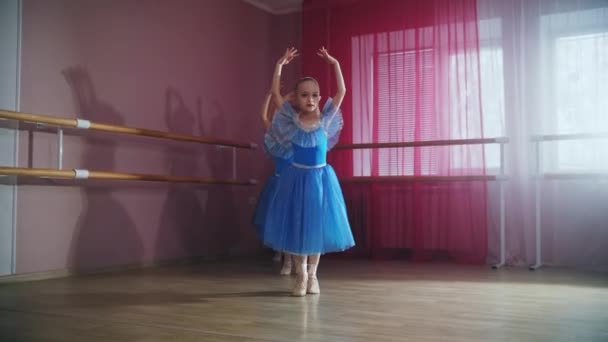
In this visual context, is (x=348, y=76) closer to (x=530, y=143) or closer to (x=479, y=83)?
(x=479, y=83)

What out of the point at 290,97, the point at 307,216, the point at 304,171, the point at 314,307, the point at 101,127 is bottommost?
the point at 314,307

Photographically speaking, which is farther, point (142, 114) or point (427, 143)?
point (427, 143)

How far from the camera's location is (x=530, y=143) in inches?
161

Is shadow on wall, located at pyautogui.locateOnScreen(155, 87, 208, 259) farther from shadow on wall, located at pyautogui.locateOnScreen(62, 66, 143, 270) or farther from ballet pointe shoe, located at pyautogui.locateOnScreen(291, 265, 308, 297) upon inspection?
ballet pointe shoe, located at pyautogui.locateOnScreen(291, 265, 308, 297)

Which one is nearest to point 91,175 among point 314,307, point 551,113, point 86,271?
point 86,271

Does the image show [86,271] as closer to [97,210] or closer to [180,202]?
[97,210]

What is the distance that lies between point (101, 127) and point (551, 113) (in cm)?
284

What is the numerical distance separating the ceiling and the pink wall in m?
0.06

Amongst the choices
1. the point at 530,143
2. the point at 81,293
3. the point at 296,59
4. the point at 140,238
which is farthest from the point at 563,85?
the point at 81,293

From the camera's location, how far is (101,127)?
3.36 m

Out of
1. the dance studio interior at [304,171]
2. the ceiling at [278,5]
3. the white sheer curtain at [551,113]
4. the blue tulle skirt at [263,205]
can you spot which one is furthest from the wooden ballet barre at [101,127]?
the white sheer curtain at [551,113]

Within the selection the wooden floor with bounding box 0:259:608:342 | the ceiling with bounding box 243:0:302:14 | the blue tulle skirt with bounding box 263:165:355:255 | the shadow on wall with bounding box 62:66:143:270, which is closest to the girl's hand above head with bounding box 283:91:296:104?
the blue tulle skirt with bounding box 263:165:355:255

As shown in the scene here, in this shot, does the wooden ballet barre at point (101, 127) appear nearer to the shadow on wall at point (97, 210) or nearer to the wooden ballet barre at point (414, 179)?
the shadow on wall at point (97, 210)

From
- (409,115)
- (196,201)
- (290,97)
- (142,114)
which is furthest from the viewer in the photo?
(409,115)
